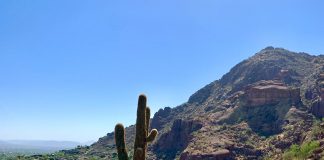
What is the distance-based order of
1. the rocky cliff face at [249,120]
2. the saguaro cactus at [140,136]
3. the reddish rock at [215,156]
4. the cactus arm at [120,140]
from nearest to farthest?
the cactus arm at [120,140]
the saguaro cactus at [140,136]
the reddish rock at [215,156]
the rocky cliff face at [249,120]

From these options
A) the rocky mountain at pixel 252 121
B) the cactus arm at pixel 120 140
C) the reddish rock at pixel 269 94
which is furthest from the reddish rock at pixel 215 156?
the cactus arm at pixel 120 140

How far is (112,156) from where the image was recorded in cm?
12781

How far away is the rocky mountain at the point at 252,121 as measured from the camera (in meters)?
85.4

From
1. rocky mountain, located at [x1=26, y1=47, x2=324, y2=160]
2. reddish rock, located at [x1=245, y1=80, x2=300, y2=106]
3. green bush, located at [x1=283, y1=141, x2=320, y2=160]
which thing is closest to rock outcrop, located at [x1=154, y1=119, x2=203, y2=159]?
rocky mountain, located at [x1=26, y1=47, x2=324, y2=160]

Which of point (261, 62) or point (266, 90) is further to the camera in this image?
point (261, 62)

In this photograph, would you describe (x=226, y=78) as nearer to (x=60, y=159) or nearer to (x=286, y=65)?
(x=286, y=65)

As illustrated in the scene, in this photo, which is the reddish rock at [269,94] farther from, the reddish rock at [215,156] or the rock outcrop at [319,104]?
the reddish rock at [215,156]

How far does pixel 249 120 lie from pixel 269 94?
351 inches

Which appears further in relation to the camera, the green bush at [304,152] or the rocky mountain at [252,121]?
the rocky mountain at [252,121]

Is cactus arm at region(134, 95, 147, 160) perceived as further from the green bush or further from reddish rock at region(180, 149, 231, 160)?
reddish rock at region(180, 149, 231, 160)

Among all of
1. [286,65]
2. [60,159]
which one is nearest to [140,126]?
[60,159]

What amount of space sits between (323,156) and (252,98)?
203 feet

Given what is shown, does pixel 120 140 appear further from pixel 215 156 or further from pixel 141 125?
pixel 215 156

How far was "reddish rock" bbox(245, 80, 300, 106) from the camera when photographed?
108312 mm
